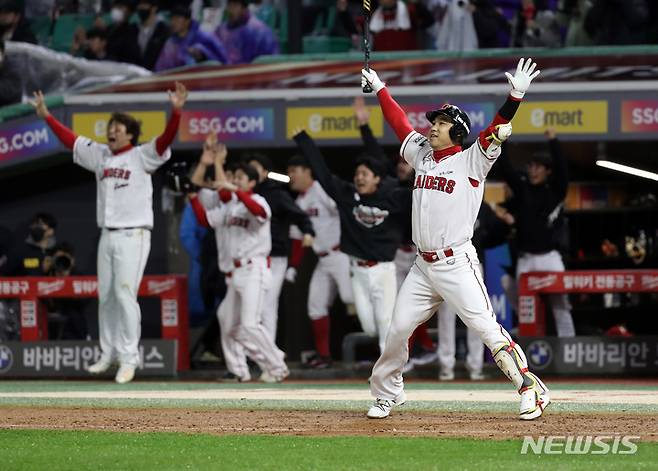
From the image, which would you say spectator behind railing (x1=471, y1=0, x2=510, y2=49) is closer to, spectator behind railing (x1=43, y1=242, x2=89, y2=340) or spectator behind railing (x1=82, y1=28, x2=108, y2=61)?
spectator behind railing (x1=82, y1=28, x2=108, y2=61)

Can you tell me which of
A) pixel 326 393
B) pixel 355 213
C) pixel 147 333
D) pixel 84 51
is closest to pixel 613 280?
pixel 355 213

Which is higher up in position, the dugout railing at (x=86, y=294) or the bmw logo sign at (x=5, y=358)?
the dugout railing at (x=86, y=294)

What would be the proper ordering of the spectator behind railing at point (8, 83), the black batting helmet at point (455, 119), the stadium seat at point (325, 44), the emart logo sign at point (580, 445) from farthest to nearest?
1. the stadium seat at point (325, 44)
2. the spectator behind railing at point (8, 83)
3. the black batting helmet at point (455, 119)
4. the emart logo sign at point (580, 445)

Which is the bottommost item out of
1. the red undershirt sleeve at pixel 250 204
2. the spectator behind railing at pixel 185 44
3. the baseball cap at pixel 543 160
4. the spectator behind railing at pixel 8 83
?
the red undershirt sleeve at pixel 250 204

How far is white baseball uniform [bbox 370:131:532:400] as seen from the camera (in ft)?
25.0

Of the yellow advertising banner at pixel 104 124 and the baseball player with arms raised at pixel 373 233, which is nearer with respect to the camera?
the baseball player with arms raised at pixel 373 233

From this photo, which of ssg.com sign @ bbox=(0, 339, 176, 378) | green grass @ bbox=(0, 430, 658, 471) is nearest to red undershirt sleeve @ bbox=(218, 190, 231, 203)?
ssg.com sign @ bbox=(0, 339, 176, 378)

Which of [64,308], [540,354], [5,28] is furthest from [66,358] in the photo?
[5,28]

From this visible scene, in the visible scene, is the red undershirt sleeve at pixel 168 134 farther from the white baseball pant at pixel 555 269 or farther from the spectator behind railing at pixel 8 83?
the spectator behind railing at pixel 8 83

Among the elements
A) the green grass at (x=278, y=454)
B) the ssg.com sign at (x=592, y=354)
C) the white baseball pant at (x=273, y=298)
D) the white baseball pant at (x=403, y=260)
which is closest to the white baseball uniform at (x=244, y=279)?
the white baseball pant at (x=273, y=298)

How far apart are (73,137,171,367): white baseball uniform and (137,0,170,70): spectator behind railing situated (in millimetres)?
4104

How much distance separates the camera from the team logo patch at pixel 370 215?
11.2m

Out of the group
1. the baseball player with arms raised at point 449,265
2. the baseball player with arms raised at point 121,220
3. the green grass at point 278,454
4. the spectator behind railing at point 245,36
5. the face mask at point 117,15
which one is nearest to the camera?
the green grass at point 278,454

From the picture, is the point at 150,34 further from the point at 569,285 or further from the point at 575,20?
the point at 569,285
